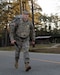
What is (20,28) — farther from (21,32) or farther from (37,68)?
(37,68)

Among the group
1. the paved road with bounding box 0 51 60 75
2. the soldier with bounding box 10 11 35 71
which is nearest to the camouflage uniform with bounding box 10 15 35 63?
the soldier with bounding box 10 11 35 71

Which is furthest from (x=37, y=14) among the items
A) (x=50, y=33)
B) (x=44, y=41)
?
(x=50, y=33)

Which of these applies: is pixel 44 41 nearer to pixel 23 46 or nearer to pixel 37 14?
pixel 37 14

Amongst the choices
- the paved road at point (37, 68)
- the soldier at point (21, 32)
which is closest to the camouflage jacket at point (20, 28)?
the soldier at point (21, 32)

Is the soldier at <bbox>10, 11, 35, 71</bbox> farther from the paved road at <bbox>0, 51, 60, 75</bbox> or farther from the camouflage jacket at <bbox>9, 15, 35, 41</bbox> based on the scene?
the paved road at <bbox>0, 51, 60, 75</bbox>

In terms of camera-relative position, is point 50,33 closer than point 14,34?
No

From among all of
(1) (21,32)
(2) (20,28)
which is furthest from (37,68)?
(2) (20,28)

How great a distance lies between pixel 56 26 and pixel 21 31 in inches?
3888

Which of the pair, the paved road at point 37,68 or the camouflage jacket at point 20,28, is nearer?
the paved road at point 37,68

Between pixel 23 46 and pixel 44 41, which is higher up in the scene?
pixel 23 46

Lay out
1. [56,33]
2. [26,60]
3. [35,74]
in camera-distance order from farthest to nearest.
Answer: [56,33] < [26,60] < [35,74]

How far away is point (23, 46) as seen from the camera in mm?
9492

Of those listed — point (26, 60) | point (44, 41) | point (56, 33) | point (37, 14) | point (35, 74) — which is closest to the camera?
point (35, 74)

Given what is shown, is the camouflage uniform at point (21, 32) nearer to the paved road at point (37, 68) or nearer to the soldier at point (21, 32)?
the soldier at point (21, 32)
